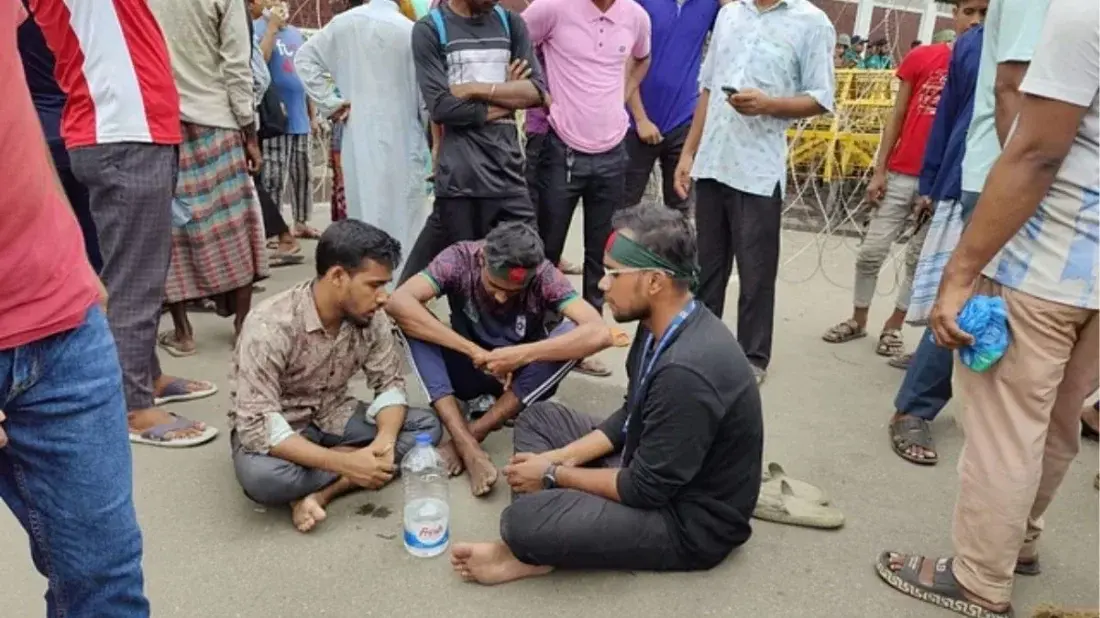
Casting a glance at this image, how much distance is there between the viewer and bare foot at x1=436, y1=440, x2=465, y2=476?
10.2ft

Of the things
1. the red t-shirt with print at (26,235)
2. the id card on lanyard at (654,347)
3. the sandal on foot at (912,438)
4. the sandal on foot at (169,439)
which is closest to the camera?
the red t-shirt with print at (26,235)

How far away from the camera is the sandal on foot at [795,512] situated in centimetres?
283

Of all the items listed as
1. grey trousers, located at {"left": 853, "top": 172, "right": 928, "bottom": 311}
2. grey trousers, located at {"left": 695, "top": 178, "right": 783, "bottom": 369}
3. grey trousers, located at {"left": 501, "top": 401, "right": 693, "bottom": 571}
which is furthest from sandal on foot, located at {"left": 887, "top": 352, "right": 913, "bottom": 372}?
grey trousers, located at {"left": 501, "top": 401, "right": 693, "bottom": 571}

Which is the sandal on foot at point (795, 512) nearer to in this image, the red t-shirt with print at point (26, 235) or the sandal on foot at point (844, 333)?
the sandal on foot at point (844, 333)

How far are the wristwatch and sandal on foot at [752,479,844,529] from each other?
75 centimetres

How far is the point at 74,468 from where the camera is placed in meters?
1.49

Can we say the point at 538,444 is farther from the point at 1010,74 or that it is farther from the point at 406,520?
the point at 1010,74

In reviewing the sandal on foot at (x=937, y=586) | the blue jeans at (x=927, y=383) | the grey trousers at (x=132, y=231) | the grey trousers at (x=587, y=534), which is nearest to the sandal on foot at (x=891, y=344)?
the blue jeans at (x=927, y=383)

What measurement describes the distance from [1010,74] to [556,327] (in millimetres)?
1877

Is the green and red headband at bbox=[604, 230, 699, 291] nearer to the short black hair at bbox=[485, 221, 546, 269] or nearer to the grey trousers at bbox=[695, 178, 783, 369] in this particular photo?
the short black hair at bbox=[485, 221, 546, 269]

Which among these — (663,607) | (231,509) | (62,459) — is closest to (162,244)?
(231,509)

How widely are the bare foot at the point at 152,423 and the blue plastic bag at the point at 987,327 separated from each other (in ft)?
9.29

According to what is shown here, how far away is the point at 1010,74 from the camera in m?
2.41

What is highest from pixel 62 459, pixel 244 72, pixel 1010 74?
pixel 1010 74
